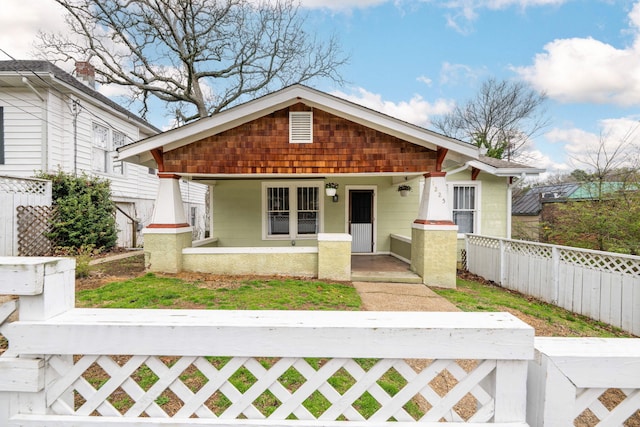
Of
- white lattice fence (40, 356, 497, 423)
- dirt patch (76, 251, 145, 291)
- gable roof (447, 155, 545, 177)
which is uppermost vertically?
gable roof (447, 155, 545, 177)

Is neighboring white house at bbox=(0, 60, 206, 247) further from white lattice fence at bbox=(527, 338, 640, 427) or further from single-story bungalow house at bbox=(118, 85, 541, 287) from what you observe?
white lattice fence at bbox=(527, 338, 640, 427)

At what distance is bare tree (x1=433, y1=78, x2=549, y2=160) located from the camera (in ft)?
80.7

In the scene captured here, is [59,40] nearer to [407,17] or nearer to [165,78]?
[165,78]

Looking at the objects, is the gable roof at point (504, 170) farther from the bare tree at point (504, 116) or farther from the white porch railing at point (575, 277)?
the bare tree at point (504, 116)

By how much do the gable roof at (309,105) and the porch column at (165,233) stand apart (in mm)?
886

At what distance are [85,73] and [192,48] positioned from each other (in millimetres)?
4904

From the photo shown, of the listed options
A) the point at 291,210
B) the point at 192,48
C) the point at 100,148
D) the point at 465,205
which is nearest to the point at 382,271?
the point at 291,210

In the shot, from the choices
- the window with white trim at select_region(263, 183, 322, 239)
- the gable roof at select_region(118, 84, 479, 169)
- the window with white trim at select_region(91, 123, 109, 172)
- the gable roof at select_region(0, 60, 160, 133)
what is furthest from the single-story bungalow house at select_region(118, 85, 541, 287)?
the window with white trim at select_region(91, 123, 109, 172)

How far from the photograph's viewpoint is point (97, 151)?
1133cm

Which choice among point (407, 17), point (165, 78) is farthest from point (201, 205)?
point (407, 17)

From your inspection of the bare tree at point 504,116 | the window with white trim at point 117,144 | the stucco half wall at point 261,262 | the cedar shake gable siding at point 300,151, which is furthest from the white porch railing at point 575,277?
the bare tree at point 504,116

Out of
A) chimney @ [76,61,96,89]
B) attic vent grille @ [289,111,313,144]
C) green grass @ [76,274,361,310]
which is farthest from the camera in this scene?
chimney @ [76,61,96,89]

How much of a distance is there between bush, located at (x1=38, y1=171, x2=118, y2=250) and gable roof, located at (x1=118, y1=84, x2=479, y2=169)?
3876 mm

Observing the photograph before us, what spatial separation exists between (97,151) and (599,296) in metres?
14.8
